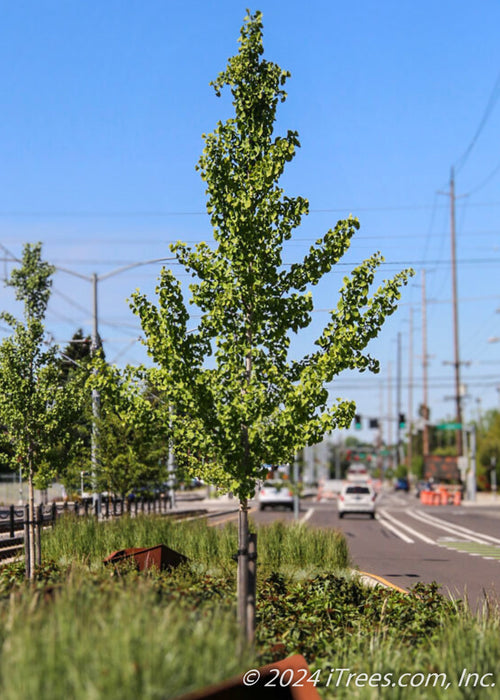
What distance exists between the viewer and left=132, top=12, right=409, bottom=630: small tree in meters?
11.4

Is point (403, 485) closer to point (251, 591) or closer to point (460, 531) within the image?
point (460, 531)

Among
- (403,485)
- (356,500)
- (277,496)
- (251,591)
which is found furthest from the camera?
(403,485)

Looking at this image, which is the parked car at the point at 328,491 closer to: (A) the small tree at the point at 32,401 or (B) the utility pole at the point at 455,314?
(B) the utility pole at the point at 455,314

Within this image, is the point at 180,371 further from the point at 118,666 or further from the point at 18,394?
the point at 18,394

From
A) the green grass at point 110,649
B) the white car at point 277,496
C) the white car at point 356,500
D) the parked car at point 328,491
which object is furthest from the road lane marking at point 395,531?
the parked car at point 328,491

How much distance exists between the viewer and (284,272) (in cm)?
1224

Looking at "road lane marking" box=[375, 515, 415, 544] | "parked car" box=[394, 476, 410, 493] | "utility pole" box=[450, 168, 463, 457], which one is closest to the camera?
"road lane marking" box=[375, 515, 415, 544]

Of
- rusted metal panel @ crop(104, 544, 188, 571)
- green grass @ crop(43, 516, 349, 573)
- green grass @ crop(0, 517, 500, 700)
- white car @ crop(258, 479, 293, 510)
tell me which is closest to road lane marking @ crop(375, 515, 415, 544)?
white car @ crop(258, 479, 293, 510)

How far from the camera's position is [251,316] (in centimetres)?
1180

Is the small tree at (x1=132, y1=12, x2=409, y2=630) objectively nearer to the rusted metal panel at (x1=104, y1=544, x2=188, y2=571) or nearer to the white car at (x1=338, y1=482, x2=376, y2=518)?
the rusted metal panel at (x1=104, y1=544, x2=188, y2=571)

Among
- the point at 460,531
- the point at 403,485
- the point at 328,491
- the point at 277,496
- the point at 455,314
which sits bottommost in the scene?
the point at 403,485

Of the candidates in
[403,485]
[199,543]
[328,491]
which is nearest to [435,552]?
[199,543]

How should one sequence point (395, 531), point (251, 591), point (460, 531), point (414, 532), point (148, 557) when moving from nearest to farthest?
point (251, 591) → point (148, 557) → point (414, 532) → point (395, 531) → point (460, 531)

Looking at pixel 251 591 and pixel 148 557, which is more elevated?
pixel 251 591
